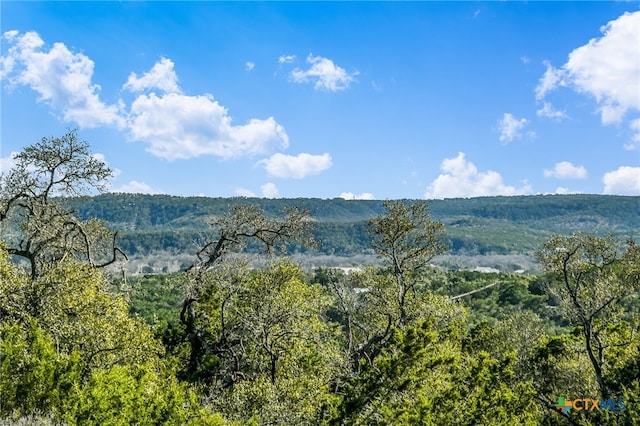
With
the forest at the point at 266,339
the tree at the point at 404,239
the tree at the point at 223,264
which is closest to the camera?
the forest at the point at 266,339

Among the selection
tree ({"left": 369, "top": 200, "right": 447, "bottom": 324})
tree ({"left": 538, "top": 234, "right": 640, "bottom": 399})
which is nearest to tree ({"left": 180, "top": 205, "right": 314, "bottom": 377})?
tree ({"left": 369, "top": 200, "right": 447, "bottom": 324})

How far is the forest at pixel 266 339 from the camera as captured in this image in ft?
56.9

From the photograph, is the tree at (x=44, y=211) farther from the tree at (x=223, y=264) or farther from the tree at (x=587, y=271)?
the tree at (x=587, y=271)

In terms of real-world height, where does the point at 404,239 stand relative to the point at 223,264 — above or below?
above

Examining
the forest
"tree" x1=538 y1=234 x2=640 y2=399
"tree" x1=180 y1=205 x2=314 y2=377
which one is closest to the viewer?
the forest

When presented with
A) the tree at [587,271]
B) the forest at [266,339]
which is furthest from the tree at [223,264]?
the tree at [587,271]

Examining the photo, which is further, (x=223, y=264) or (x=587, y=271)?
(x=223, y=264)

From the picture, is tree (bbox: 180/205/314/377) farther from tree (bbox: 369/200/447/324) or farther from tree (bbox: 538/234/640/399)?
tree (bbox: 538/234/640/399)

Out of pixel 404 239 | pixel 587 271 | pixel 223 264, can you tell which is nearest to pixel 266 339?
pixel 223 264

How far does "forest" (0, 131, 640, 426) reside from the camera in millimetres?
17328

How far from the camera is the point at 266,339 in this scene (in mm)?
25312

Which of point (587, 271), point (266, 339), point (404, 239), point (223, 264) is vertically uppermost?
point (404, 239)

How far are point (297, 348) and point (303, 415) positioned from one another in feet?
16.5

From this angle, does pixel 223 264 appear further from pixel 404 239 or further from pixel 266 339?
pixel 404 239
